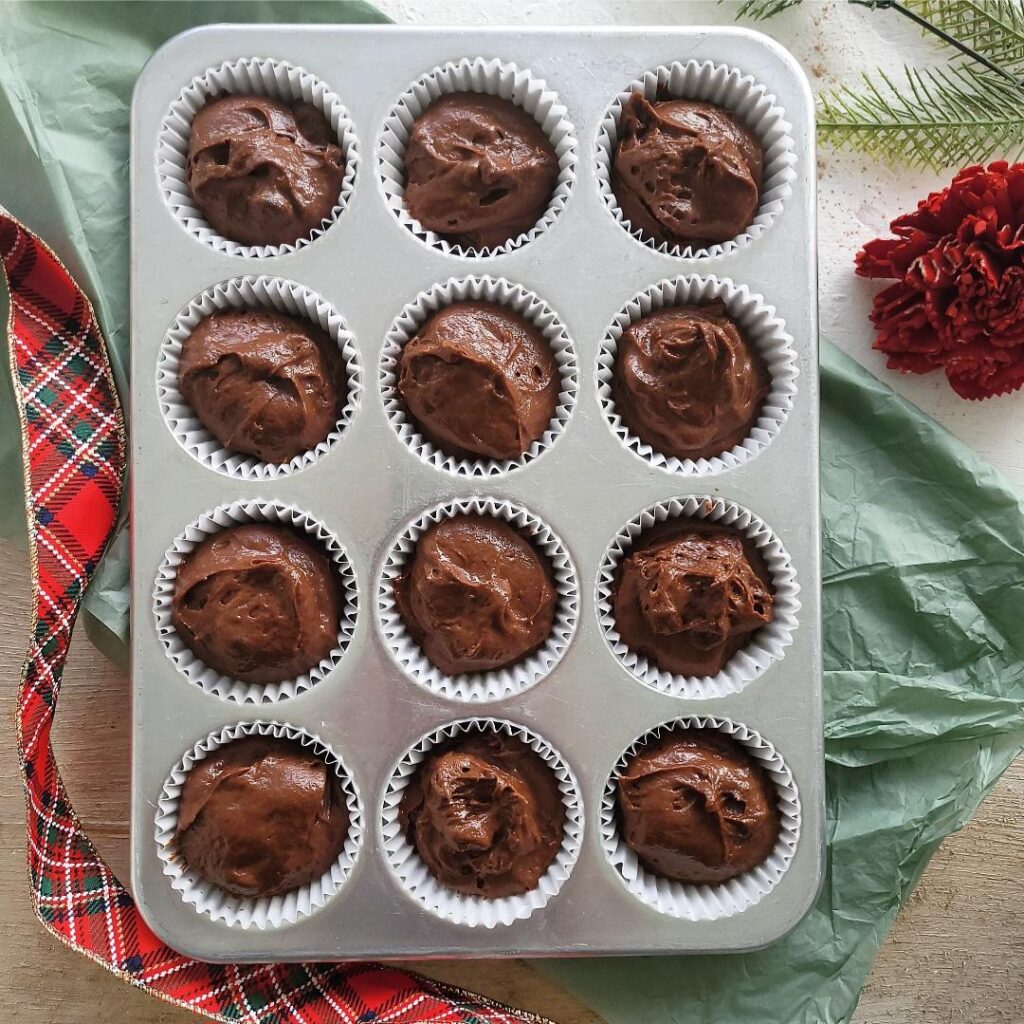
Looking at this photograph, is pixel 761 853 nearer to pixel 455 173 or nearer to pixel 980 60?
pixel 455 173

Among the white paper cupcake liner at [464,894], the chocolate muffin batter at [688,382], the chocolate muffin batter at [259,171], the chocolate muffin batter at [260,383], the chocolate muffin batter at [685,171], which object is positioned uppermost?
the chocolate muffin batter at [685,171]

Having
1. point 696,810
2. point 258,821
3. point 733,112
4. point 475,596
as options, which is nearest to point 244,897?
point 258,821

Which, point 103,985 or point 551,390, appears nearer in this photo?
point 551,390

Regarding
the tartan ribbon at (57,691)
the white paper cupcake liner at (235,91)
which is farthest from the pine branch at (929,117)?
the tartan ribbon at (57,691)

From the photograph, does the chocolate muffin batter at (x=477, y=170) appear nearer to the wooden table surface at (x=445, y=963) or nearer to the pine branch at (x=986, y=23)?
the pine branch at (x=986, y=23)

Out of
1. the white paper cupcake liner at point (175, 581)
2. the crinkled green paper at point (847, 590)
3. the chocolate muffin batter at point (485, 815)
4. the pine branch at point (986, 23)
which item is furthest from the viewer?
the pine branch at point (986, 23)

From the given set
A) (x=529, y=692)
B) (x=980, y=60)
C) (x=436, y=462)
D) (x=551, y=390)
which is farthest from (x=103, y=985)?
→ (x=980, y=60)

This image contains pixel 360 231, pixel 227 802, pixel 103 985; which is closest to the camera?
pixel 227 802
